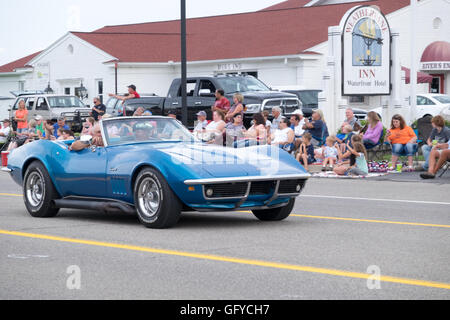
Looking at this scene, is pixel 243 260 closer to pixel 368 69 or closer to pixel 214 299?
pixel 214 299

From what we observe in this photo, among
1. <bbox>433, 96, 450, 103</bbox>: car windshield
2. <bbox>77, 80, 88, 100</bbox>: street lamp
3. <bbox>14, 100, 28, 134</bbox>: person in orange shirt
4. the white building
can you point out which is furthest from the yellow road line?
<bbox>77, 80, 88, 100</bbox>: street lamp

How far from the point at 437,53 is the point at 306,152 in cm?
2563

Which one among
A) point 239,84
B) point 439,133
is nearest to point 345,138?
point 439,133

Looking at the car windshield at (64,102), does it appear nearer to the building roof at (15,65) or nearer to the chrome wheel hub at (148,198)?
the building roof at (15,65)

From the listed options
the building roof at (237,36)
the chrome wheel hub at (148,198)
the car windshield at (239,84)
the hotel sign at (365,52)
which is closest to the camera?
the chrome wheel hub at (148,198)

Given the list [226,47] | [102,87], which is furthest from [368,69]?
[102,87]

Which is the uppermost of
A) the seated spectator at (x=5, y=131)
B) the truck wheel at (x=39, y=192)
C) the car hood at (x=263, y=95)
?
the car hood at (x=263, y=95)

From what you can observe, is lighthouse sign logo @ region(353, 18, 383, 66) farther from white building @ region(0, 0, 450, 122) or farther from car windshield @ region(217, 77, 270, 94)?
white building @ region(0, 0, 450, 122)

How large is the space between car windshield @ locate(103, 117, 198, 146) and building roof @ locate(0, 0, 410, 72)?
2952 centimetres

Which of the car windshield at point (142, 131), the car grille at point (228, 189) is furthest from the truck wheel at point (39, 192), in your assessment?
the car grille at point (228, 189)

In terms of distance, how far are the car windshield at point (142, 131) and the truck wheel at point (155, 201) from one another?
1097 mm

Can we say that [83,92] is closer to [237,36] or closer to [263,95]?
[237,36]

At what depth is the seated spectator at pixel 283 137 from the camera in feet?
63.3
